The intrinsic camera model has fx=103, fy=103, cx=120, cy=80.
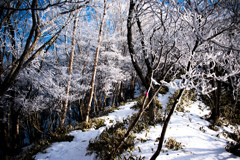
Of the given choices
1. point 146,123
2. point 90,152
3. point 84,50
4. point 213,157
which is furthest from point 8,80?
point 84,50

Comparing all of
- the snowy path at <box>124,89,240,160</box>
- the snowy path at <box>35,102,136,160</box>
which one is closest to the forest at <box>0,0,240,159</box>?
the snowy path at <box>124,89,240,160</box>

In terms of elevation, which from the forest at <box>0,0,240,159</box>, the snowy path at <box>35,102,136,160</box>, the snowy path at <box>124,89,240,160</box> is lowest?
the snowy path at <box>35,102,136,160</box>

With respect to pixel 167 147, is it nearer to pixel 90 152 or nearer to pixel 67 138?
pixel 90 152

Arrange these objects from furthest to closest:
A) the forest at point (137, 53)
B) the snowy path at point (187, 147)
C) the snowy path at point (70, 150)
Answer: the snowy path at point (70, 150) → the snowy path at point (187, 147) → the forest at point (137, 53)

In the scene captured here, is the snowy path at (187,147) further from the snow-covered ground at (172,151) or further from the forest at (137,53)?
the forest at (137,53)

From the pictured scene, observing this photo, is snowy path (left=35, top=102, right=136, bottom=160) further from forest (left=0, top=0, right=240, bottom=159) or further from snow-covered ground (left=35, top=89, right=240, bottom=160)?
forest (left=0, top=0, right=240, bottom=159)

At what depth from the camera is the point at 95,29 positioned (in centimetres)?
970

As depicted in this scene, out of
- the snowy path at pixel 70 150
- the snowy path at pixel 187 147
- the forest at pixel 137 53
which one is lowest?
the snowy path at pixel 70 150

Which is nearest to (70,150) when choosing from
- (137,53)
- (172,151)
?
(172,151)

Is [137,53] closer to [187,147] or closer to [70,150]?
[187,147]

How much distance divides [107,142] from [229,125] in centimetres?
646

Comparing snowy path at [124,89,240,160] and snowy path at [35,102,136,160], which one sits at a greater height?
snowy path at [124,89,240,160]

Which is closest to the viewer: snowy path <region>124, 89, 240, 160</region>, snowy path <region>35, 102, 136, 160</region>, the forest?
the forest

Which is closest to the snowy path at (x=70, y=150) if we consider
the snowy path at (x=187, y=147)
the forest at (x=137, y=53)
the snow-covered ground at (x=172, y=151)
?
the snow-covered ground at (x=172, y=151)
